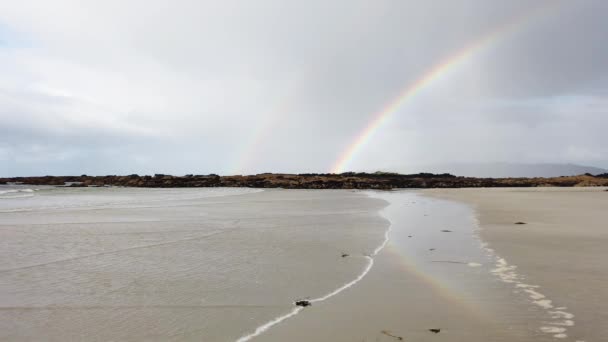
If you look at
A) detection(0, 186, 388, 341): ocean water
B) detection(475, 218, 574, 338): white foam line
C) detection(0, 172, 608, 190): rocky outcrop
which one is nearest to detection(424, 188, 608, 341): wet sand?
detection(475, 218, 574, 338): white foam line

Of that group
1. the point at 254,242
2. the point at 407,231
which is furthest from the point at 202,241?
the point at 407,231

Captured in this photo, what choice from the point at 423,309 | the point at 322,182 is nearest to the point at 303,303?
the point at 423,309

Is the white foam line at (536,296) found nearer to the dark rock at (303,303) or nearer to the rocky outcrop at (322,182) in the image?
the dark rock at (303,303)

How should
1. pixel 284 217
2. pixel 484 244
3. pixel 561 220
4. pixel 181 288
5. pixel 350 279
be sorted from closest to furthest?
1. pixel 181 288
2. pixel 350 279
3. pixel 484 244
4. pixel 561 220
5. pixel 284 217

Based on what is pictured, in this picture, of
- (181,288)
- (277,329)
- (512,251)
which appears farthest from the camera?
(512,251)

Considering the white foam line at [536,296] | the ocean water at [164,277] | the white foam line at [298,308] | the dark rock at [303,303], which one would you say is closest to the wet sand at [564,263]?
the white foam line at [536,296]

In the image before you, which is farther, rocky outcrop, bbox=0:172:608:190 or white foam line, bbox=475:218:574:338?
rocky outcrop, bbox=0:172:608:190

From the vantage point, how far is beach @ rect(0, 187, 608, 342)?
5230 millimetres

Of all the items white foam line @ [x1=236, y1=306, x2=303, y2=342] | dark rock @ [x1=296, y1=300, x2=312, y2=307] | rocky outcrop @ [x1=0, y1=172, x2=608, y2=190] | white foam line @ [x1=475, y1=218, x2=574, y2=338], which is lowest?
white foam line @ [x1=236, y1=306, x2=303, y2=342]

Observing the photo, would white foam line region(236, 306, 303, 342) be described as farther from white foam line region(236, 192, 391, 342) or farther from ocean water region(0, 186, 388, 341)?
ocean water region(0, 186, 388, 341)

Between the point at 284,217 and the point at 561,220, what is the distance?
36.6ft

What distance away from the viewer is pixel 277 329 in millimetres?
5301

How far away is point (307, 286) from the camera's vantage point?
7312 millimetres

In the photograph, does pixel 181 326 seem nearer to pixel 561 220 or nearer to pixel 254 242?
pixel 254 242
